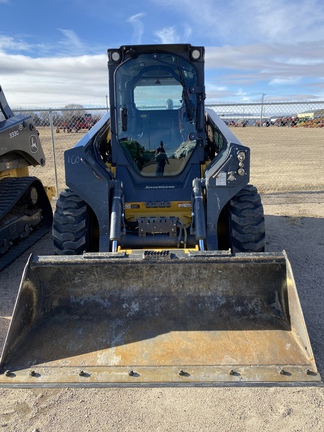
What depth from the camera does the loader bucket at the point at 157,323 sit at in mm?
2844

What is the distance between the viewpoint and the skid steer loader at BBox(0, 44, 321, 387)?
115 inches

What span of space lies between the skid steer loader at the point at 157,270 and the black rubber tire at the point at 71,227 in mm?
13

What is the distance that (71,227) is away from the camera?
433 cm

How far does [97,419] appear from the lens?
8.93 feet

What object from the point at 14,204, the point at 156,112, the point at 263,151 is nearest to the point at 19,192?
the point at 14,204

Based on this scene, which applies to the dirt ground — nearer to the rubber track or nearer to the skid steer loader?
the skid steer loader

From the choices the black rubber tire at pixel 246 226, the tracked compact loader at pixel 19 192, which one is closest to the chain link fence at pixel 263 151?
the tracked compact loader at pixel 19 192

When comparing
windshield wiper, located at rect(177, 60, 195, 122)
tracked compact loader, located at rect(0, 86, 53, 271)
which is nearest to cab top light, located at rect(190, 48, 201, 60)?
windshield wiper, located at rect(177, 60, 195, 122)

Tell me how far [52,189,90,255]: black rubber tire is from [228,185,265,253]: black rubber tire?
163cm

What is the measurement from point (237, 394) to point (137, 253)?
1.41 metres

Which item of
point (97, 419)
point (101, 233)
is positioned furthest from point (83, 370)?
point (101, 233)

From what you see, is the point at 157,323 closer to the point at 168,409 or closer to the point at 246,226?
the point at 168,409

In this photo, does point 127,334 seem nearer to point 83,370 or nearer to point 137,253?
point 83,370

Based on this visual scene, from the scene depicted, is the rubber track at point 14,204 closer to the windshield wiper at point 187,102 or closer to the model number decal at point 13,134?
the model number decal at point 13,134
